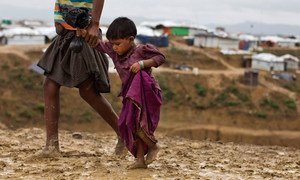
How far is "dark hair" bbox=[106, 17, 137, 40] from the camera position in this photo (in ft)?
11.9

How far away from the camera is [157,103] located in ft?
12.0

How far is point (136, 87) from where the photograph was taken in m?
3.57

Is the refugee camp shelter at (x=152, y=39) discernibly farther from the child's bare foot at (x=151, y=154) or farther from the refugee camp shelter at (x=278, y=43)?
the child's bare foot at (x=151, y=154)

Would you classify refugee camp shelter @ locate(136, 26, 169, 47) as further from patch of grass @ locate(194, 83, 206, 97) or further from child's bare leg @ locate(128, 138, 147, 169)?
child's bare leg @ locate(128, 138, 147, 169)

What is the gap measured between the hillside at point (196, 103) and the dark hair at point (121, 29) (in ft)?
68.0

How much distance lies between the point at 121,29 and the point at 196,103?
2865cm

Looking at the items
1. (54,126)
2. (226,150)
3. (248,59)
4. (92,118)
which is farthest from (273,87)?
(54,126)

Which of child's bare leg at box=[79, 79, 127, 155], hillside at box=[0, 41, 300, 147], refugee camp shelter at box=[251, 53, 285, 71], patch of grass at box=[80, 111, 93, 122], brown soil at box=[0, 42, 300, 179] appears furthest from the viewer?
refugee camp shelter at box=[251, 53, 285, 71]

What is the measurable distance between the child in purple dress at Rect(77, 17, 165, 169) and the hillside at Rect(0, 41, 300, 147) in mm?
20557

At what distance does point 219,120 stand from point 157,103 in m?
27.7

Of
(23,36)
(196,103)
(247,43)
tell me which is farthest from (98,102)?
(247,43)

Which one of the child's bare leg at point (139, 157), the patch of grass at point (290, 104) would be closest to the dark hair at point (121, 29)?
the child's bare leg at point (139, 157)

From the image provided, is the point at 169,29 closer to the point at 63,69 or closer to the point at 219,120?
the point at 219,120

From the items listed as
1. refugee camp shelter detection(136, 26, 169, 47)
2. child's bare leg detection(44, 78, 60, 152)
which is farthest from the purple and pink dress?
refugee camp shelter detection(136, 26, 169, 47)
